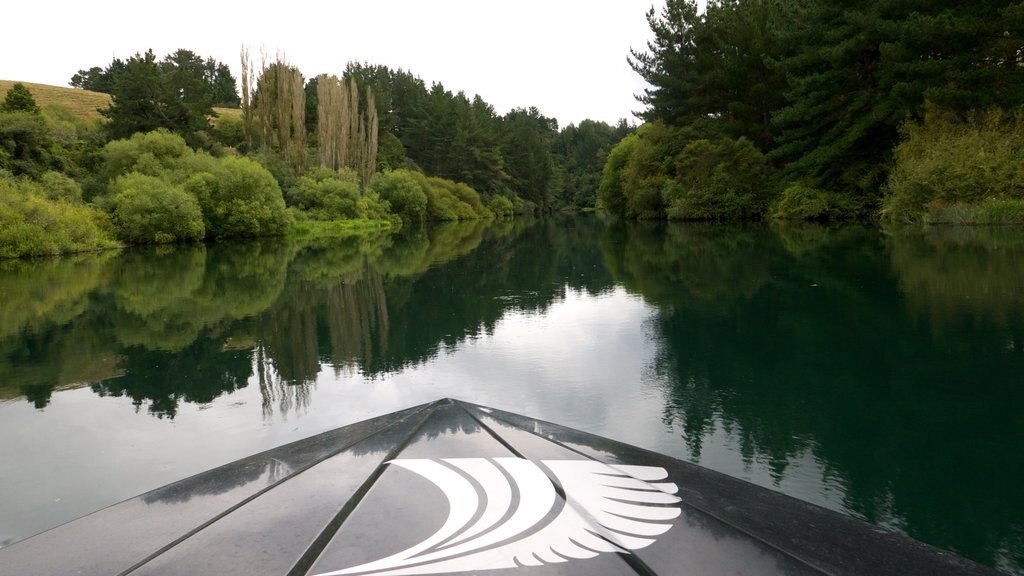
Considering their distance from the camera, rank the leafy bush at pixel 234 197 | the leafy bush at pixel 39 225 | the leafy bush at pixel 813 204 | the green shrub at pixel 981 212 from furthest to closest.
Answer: the leafy bush at pixel 813 204 < the leafy bush at pixel 234 197 < the green shrub at pixel 981 212 < the leafy bush at pixel 39 225

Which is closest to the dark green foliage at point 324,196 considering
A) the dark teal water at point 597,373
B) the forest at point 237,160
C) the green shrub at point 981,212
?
the forest at point 237,160

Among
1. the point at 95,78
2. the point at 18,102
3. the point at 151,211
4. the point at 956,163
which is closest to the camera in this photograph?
the point at 956,163

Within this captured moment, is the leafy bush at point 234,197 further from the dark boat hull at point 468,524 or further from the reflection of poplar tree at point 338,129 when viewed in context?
the dark boat hull at point 468,524

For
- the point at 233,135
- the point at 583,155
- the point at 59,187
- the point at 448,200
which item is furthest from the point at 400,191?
the point at 583,155

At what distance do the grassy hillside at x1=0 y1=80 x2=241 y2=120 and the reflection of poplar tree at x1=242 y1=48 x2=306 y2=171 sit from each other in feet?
39.4

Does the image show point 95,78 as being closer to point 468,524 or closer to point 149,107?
point 149,107

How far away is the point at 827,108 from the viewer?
26938 millimetres

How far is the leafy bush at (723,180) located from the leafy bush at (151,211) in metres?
23.6

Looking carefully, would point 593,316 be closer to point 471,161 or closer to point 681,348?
point 681,348

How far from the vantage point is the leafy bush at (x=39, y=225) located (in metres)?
19.1

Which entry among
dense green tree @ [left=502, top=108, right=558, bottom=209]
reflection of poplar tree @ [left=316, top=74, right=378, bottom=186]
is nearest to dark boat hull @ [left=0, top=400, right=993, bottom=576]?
reflection of poplar tree @ [left=316, top=74, right=378, bottom=186]

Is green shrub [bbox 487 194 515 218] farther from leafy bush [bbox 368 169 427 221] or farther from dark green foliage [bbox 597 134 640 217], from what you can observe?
dark green foliage [bbox 597 134 640 217]

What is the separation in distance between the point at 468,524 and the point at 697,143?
3451 cm

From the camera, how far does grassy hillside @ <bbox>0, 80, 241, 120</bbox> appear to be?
54.7m
